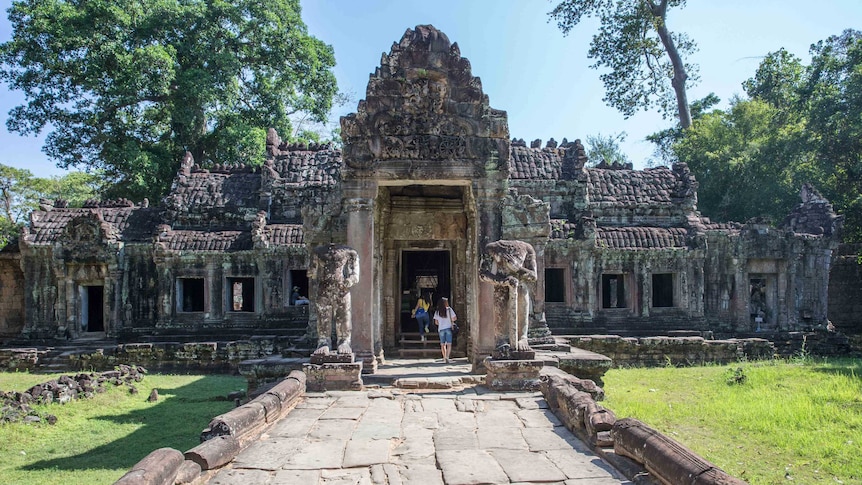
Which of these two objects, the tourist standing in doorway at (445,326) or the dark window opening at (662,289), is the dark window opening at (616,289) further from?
the tourist standing in doorway at (445,326)

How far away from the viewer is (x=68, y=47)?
2542 centimetres

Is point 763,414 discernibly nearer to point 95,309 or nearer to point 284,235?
point 284,235

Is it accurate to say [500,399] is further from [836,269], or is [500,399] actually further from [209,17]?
[209,17]

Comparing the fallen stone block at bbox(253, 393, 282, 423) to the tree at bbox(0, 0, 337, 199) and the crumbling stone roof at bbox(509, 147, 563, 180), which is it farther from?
the tree at bbox(0, 0, 337, 199)

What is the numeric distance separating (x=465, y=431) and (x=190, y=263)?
14.5 meters

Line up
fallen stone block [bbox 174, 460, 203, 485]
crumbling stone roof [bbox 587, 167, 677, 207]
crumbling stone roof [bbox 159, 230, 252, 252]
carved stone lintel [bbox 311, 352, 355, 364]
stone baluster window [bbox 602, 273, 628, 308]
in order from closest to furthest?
fallen stone block [bbox 174, 460, 203, 485] → carved stone lintel [bbox 311, 352, 355, 364] → crumbling stone roof [bbox 159, 230, 252, 252] → crumbling stone roof [bbox 587, 167, 677, 207] → stone baluster window [bbox 602, 273, 628, 308]

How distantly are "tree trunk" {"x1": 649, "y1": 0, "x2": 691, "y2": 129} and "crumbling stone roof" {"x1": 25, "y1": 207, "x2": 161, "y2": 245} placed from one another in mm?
23744

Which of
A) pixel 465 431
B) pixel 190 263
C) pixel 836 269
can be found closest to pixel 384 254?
pixel 465 431

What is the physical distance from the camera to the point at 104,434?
9688 mm

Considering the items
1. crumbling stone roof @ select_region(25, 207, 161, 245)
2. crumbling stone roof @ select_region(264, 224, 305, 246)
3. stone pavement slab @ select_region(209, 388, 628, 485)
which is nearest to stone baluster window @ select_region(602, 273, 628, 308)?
crumbling stone roof @ select_region(264, 224, 305, 246)

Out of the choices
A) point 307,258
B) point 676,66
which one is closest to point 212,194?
point 307,258

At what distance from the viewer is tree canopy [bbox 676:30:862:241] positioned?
20.4 meters

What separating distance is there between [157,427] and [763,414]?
9.32 meters

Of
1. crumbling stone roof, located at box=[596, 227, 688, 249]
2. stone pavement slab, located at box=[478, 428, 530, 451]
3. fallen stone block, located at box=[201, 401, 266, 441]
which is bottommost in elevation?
stone pavement slab, located at box=[478, 428, 530, 451]
